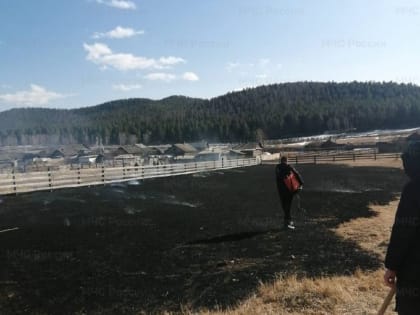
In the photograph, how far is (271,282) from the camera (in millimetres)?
6559

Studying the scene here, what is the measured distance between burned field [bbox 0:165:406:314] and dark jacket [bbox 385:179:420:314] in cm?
296

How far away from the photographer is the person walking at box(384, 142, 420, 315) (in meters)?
3.04

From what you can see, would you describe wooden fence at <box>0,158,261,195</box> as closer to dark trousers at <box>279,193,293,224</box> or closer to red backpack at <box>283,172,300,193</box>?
dark trousers at <box>279,193,293,224</box>

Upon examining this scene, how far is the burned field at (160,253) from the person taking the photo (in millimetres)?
6234

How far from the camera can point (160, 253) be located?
355 inches

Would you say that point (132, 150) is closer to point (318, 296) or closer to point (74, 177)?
point (74, 177)

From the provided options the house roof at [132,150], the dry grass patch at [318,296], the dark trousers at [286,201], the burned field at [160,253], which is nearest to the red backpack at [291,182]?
the dark trousers at [286,201]

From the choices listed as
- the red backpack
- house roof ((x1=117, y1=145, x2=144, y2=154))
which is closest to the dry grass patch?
the red backpack

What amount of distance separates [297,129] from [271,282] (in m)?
171

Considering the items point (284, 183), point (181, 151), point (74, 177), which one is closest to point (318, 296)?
point (284, 183)

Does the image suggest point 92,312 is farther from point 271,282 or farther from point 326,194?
point 326,194

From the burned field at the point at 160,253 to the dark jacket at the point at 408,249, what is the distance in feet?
9.70

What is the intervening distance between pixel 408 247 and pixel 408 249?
0.07 feet

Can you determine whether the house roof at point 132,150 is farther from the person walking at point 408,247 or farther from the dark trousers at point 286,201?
the person walking at point 408,247
